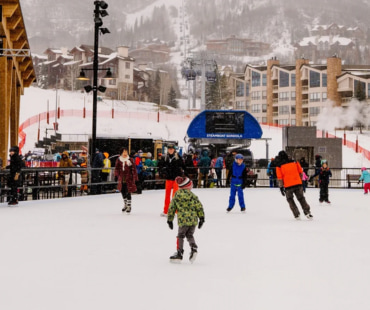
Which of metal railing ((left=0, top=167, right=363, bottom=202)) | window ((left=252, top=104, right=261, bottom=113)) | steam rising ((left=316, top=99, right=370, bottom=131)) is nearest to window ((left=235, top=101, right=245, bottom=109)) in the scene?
window ((left=252, top=104, right=261, bottom=113))

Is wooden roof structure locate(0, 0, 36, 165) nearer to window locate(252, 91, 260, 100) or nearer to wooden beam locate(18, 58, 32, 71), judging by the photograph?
wooden beam locate(18, 58, 32, 71)

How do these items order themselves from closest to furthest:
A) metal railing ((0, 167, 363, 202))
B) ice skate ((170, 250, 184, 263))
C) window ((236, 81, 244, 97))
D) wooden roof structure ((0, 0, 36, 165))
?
1. ice skate ((170, 250, 184, 263))
2. metal railing ((0, 167, 363, 202))
3. wooden roof structure ((0, 0, 36, 165))
4. window ((236, 81, 244, 97))

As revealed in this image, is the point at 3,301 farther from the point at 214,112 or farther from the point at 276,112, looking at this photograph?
the point at 276,112

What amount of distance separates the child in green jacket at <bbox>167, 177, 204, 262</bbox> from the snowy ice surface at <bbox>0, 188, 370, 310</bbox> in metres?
0.22

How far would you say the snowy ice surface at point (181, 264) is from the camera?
17.6 feet

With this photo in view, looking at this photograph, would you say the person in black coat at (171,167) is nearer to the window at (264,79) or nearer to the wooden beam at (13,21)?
the wooden beam at (13,21)

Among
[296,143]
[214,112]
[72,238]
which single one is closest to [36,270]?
[72,238]

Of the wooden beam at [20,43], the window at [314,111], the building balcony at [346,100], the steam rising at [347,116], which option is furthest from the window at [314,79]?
the wooden beam at [20,43]

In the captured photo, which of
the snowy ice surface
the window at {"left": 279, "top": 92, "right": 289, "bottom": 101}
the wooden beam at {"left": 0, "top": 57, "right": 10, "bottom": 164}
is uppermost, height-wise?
the window at {"left": 279, "top": 92, "right": 289, "bottom": 101}

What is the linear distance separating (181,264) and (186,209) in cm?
67

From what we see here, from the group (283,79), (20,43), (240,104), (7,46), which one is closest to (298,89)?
(283,79)

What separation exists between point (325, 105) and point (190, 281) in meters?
90.9

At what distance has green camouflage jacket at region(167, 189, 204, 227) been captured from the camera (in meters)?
7.42

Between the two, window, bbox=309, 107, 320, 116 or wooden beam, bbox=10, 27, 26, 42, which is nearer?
wooden beam, bbox=10, 27, 26, 42
